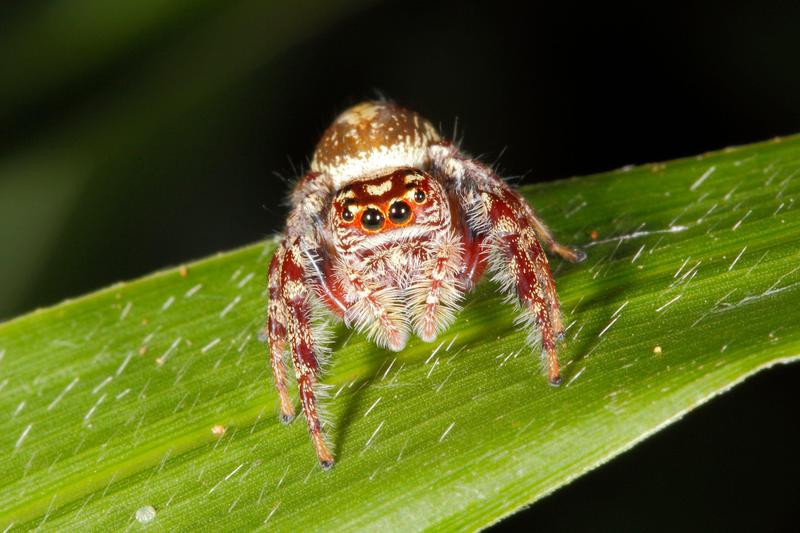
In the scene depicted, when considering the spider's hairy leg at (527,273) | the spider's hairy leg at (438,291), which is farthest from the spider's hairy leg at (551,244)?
the spider's hairy leg at (438,291)

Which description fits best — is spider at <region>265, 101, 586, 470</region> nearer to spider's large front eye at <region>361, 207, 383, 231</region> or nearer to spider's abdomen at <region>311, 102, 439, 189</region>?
spider's large front eye at <region>361, 207, 383, 231</region>

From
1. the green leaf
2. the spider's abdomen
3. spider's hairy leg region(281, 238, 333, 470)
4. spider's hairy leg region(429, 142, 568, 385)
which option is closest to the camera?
the green leaf

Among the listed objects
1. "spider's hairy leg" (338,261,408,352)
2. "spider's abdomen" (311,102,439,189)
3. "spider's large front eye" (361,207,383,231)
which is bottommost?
"spider's hairy leg" (338,261,408,352)

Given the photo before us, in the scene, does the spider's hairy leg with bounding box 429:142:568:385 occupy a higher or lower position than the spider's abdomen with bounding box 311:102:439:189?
lower

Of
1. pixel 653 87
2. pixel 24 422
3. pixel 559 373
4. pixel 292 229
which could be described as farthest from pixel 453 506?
pixel 653 87

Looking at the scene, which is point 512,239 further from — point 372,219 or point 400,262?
point 372,219

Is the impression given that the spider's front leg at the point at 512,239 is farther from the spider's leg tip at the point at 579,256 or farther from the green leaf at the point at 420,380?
the green leaf at the point at 420,380

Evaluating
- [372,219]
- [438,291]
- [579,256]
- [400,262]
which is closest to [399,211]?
[372,219]

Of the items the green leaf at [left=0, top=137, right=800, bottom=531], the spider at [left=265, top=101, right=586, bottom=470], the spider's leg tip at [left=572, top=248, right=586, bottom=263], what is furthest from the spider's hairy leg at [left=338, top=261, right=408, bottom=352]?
the spider's leg tip at [left=572, top=248, right=586, bottom=263]
